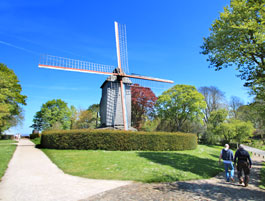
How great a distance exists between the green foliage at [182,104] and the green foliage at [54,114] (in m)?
32.5

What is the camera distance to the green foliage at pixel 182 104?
2981cm

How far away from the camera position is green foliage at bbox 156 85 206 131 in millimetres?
29812

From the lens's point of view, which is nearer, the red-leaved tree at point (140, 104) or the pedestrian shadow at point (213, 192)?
the pedestrian shadow at point (213, 192)

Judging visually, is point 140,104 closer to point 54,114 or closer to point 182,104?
point 182,104

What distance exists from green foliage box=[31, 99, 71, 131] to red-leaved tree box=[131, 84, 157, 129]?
26.3 meters

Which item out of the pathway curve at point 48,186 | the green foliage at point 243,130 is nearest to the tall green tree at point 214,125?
the green foliage at point 243,130

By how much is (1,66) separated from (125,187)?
32712 mm

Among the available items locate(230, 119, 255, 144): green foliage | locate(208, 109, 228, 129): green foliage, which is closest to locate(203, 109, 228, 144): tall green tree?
locate(208, 109, 228, 129): green foliage

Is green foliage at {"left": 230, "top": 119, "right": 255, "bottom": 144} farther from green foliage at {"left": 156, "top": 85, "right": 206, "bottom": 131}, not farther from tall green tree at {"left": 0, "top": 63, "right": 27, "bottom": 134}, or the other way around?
tall green tree at {"left": 0, "top": 63, "right": 27, "bottom": 134}

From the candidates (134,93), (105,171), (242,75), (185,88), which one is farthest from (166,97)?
(105,171)

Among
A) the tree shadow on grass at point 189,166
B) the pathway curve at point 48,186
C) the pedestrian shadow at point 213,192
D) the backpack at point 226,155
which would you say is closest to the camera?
the pathway curve at point 48,186

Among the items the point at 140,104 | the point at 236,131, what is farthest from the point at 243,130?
the point at 140,104

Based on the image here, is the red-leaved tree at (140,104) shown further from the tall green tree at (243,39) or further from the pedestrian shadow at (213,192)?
the pedestrian shadow at (213,192)

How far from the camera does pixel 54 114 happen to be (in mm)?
53688
